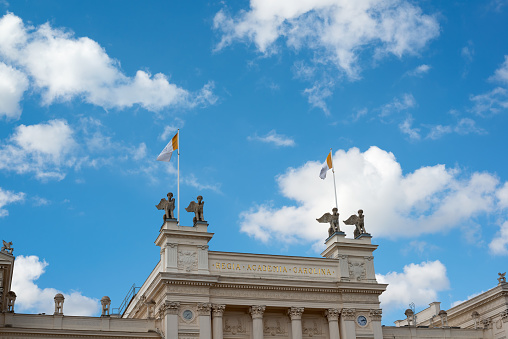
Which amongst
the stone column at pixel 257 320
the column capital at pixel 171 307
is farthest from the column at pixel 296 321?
the column capital at pixel 171 307

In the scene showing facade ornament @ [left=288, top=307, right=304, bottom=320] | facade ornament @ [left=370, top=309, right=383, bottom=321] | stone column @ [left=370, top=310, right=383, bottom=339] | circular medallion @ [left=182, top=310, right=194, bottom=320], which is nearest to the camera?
circular medallion @ [left=182, top=310, right=194, bottom=320]

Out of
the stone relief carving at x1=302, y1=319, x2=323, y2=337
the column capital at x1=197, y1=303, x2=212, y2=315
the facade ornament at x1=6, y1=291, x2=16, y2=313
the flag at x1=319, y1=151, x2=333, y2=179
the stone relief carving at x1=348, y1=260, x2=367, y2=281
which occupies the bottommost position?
the stone relief carving at x1=302, y1=319, x2=323, y2=337

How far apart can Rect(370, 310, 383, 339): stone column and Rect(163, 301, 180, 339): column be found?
1569cm

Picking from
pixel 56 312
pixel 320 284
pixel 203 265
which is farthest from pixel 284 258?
pixel 56 312

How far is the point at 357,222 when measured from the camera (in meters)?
55.7

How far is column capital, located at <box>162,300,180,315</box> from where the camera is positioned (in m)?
46.5

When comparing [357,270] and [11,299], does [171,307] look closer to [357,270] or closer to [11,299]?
[11,299]

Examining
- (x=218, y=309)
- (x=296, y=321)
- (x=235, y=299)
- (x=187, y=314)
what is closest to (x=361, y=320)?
(x=296, y=321)

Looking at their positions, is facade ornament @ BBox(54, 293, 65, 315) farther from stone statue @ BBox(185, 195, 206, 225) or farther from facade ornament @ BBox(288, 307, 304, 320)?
facade ornament @ BBox(288, 307, 304, 320)

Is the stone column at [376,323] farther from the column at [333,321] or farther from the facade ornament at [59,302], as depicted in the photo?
the facade ornament at [59,302]

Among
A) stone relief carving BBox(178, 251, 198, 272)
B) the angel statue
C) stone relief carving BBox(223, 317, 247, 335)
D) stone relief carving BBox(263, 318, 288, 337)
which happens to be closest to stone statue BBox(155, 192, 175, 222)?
stone relief carving BBox(178, 251, 198, 272)

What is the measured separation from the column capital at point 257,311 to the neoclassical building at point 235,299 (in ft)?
0.25

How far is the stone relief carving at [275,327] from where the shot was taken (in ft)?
164

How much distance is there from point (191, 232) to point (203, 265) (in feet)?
8.61
